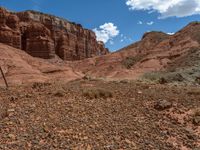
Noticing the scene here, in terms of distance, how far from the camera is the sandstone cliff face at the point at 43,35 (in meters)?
46.7

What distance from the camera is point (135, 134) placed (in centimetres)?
786

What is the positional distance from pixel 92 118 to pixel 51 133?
146cm

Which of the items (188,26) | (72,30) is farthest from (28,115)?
(72,30)

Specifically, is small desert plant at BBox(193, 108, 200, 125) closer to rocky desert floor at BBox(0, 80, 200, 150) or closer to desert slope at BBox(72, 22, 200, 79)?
rocky desert floor at BBox(0, 80, 200, 150)

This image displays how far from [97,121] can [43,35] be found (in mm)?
46573

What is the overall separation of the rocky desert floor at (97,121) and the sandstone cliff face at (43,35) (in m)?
36.4

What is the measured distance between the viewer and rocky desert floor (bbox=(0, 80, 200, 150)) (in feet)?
23.8

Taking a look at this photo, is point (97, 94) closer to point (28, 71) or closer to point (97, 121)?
point (97, 121)

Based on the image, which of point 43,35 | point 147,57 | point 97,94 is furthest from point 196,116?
point 43,35

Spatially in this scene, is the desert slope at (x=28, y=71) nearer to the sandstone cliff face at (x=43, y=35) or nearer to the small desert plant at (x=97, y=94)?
the sandstone cliff face at (x=43, y=35)

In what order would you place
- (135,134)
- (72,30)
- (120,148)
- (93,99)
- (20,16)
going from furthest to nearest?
1. (72,30)
2. (20,16)
3. (93,99)
4. (135,134)
5. (120,148)

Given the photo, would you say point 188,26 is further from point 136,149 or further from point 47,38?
point 136,149

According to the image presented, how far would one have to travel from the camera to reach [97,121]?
8.36m

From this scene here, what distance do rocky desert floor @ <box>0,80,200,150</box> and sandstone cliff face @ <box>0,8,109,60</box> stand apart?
36371 millimetres
